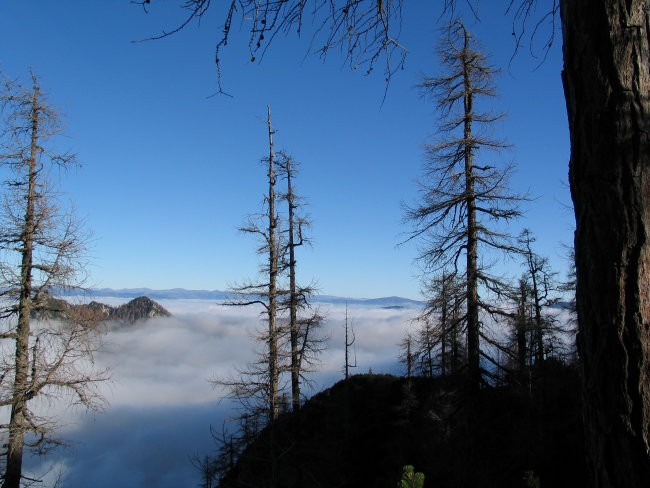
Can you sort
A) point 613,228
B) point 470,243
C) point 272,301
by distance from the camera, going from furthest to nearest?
point 272,301 < point 470,243 < point 613,228

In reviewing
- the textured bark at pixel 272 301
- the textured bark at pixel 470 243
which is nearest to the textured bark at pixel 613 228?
the textured bark at pixel 470 243

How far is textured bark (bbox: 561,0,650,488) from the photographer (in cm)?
141

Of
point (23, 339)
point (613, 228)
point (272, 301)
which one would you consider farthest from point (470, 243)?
point (23, 339)

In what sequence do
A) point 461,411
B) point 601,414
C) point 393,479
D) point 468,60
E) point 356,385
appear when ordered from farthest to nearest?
1. point 356,385
2. point 393,479
3. point 468,60
4. point 461,411
5. point 601,414

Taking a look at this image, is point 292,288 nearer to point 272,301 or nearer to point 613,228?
point 272,301

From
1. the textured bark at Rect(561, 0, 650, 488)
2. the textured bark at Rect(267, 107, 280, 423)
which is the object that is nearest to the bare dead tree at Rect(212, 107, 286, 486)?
the textured bark at Rect(267, 107, 280, 423)

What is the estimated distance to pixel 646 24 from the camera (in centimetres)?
154

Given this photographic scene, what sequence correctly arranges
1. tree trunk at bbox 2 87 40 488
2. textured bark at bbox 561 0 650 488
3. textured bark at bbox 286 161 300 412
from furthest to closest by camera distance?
textured bark at bbox 286 161 300 412
tree trunk at bbox 2 87 40 488
textured bark at bbox 561 0 650 488

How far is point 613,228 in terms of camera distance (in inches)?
57.7

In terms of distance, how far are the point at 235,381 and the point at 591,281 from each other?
1226cm

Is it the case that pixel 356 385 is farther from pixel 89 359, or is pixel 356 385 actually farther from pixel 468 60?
pixel 468 60

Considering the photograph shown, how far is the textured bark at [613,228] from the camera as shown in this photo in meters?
1.41

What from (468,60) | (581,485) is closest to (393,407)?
(581,485)

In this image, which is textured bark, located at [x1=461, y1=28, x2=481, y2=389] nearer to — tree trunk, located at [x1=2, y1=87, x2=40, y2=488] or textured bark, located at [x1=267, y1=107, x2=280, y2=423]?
textured bark, located at [x1=267, y1=107, x2=280, y2=423]
